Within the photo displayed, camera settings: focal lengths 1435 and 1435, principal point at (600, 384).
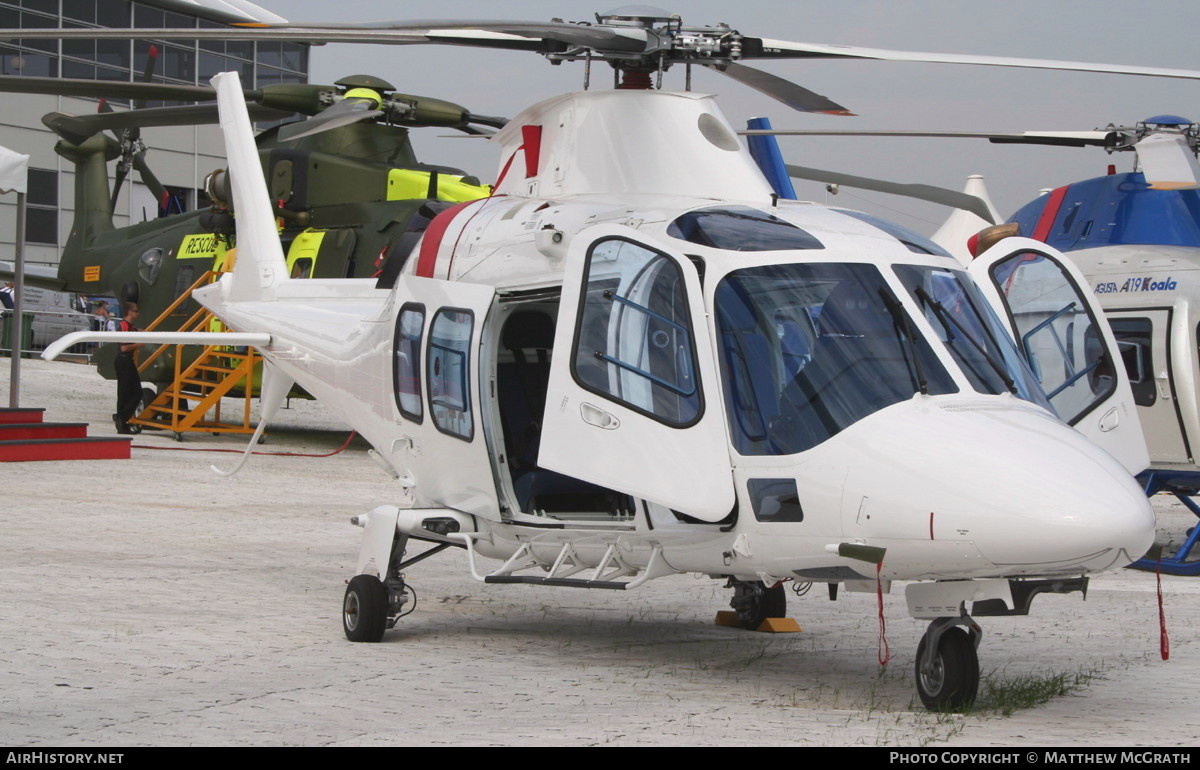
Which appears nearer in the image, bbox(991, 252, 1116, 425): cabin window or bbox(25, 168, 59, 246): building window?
bbox(991, 252, 1116, 425): cabin window

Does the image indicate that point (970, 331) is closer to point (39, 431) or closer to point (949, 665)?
point (949, 665)

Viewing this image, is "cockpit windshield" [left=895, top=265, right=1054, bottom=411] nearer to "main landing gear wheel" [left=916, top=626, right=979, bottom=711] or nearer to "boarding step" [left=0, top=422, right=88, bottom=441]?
"main landing gear wheel" [left=916, top=626, right=979, bottom=711]

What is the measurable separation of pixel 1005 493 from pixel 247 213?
22.5 feet

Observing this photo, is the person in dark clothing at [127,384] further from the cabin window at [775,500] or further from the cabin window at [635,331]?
the cabin window at [775,500]

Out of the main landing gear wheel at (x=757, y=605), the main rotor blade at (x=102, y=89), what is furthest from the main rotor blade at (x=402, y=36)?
the main rotor blade at (x=102, y=89)

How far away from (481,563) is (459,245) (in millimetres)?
3875

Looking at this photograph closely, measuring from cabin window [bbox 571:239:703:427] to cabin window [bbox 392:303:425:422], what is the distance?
1.87 m

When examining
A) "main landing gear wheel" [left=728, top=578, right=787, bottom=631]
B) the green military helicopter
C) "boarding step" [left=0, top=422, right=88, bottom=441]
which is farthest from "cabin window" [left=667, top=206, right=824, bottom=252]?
"boarding step" [left=0, top=422, right=88, bottom=441]

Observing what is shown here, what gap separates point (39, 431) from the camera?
1672cm

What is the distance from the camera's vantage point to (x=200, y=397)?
778 inches

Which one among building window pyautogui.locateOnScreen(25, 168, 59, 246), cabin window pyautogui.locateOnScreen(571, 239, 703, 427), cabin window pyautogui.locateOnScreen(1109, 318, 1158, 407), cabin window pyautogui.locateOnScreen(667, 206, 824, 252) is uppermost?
cabin window pyautogui.locateOnScreen(667, 206, 824, 252)

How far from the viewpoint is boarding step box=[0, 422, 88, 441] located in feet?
53.4
